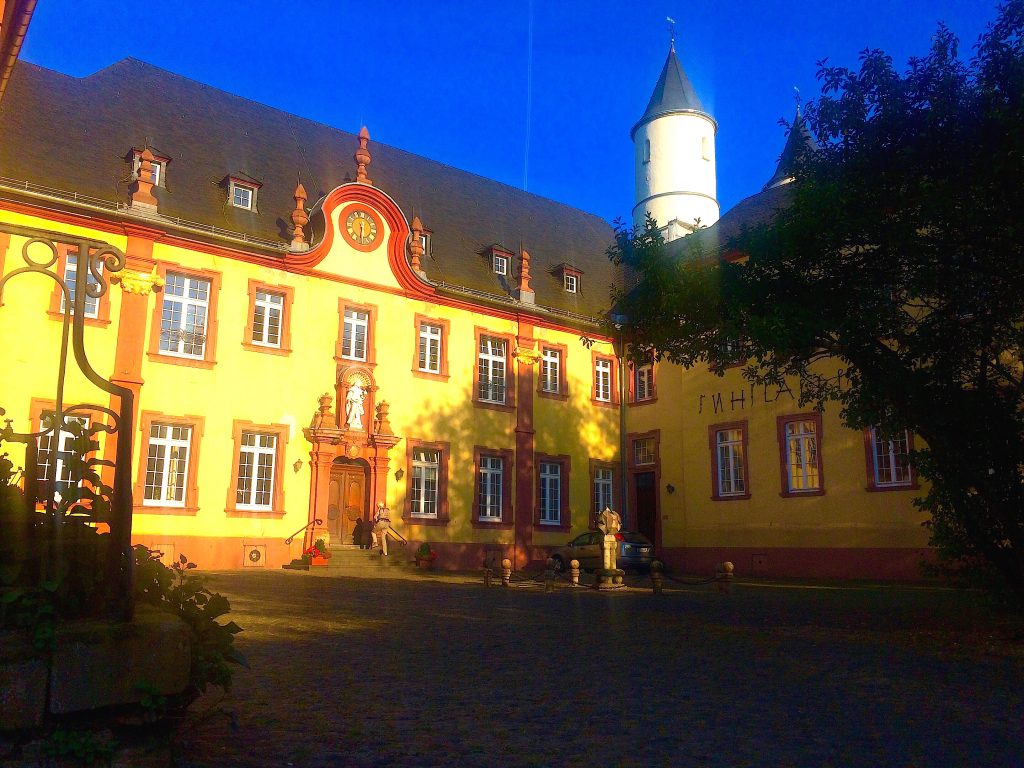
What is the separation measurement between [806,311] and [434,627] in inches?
235

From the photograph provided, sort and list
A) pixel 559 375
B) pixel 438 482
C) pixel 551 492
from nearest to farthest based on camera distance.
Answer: pixel 438 482
pixel 551 492
pixel 559 375

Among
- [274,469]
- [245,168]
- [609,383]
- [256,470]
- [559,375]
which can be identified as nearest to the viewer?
[256,470]

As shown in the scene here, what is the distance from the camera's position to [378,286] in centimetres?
2512

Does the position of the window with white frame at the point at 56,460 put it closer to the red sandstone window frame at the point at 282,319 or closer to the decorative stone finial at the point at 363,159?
the red sandstone window frame at the point at 282,319

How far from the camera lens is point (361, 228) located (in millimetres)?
25109

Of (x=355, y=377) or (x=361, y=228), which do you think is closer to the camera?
(x=355, y=377)

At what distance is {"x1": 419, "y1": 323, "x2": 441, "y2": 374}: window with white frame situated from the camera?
2606cm

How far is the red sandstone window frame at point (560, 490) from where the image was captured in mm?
28016

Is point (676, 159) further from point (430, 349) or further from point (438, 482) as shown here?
point (438, 482)

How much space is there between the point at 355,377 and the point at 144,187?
7154mm

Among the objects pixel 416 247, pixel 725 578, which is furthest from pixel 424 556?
pixel 725 578

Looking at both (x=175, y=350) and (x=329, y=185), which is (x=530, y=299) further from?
(x=175, y=350)

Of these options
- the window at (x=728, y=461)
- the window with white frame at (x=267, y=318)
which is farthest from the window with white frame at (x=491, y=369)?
the window at (x=728, y=461)

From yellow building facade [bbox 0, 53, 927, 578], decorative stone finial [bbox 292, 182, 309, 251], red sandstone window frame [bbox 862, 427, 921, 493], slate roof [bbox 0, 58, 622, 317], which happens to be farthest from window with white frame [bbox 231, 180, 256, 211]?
red sandstone window frame [bbox 862, 427, 921, 493]
